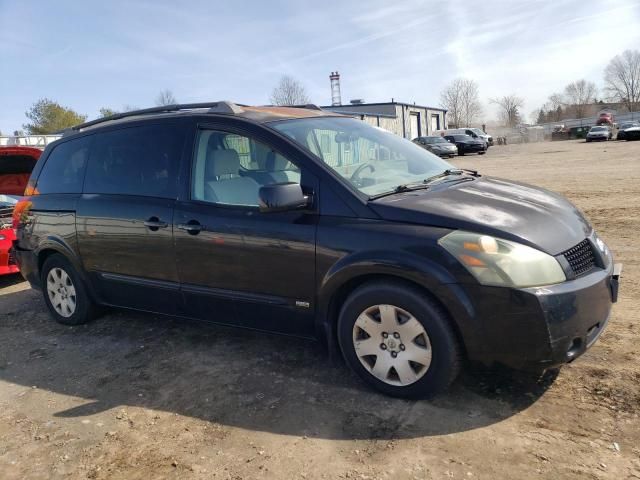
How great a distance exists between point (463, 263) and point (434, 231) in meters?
0.25

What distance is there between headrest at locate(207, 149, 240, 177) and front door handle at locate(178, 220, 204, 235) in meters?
0.38

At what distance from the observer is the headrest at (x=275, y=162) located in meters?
3.55

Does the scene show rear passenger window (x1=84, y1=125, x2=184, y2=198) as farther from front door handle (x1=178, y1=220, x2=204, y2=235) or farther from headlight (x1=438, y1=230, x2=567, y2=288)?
headlight (x1=438, y1=230, x2=567, y2=288)

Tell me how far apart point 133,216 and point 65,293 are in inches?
57.8

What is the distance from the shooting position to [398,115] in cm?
5338

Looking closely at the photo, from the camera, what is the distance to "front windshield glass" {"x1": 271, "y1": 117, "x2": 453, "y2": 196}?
349cm

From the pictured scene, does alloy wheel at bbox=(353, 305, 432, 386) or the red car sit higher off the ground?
the red car

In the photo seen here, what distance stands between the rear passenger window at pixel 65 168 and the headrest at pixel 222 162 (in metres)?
1.55

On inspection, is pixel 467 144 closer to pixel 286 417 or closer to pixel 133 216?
pixel 133 216

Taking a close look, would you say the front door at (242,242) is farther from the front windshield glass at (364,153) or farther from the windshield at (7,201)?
the windshield at (7,201)

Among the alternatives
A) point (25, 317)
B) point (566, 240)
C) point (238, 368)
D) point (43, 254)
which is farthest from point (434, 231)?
point (25, 317)

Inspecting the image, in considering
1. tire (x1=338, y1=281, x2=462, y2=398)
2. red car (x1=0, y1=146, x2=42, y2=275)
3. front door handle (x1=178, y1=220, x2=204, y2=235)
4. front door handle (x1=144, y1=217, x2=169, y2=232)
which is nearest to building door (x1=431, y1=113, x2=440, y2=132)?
red car (x1=0, y1=146, x2=42, y2=275)

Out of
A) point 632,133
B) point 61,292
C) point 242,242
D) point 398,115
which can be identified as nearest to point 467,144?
point 632,133

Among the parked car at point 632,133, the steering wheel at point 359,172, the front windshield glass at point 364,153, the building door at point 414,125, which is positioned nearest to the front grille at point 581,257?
the front windshield glass at point 364,153
